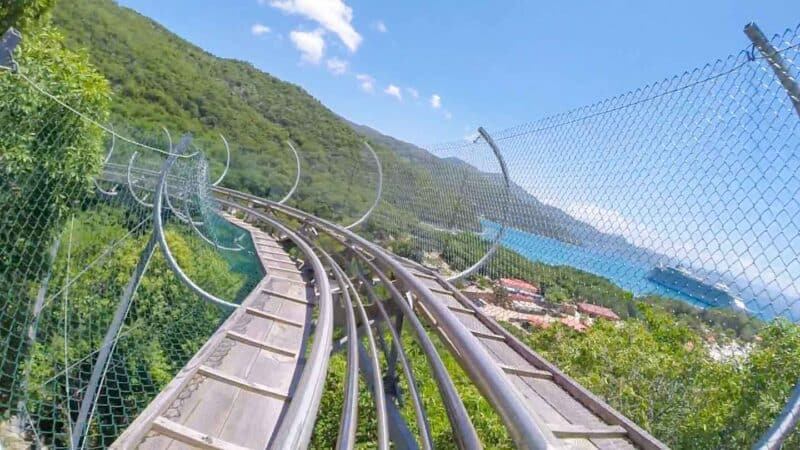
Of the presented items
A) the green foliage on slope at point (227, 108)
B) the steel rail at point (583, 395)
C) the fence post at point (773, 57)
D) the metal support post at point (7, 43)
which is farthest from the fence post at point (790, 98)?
the green foliage on slope at point (227, 108)

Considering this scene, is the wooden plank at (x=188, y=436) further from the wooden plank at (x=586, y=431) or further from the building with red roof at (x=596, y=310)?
the building with red roof at (x=596, y=310)

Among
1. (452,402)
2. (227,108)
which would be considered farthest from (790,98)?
(227,108)

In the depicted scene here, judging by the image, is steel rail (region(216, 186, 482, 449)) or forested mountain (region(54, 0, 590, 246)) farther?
forested mountain (region(54, 0, 590, 246))

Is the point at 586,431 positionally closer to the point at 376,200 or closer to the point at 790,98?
the point at 790,98

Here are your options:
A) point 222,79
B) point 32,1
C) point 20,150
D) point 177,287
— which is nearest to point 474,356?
point 20,150

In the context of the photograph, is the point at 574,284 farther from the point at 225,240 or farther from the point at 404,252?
the point at 225,240

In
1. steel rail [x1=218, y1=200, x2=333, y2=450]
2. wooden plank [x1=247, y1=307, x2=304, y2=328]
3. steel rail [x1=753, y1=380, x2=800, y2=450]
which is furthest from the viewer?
wooden plank [x1=247, y1=307, x2=304, y2=328]

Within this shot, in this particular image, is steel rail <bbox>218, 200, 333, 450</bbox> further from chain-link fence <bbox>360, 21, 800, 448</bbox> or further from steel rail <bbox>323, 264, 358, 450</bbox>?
chain-link fence <bbox>360, 21, 800, 448</bbox>

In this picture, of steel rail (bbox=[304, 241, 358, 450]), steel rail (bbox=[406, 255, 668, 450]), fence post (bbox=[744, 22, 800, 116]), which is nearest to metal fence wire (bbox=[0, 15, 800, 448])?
fence post (bbox=[744, 22, 800, 116])
